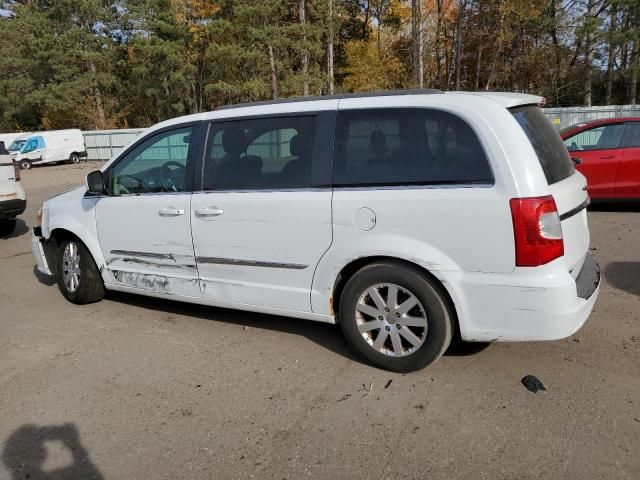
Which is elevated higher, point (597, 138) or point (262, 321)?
point (597, 138)

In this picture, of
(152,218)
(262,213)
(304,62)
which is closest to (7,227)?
(152,218)

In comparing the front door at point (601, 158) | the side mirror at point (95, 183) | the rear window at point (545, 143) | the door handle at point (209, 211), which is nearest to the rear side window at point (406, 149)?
the rear window at point (545, 143)

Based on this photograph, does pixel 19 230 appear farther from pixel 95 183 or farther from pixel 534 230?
pixel 534 230

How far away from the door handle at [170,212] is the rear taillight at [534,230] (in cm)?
245

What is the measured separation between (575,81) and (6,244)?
3453cm

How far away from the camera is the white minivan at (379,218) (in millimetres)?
3078

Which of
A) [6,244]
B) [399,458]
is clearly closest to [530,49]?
[6,244]

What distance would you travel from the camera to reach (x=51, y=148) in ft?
95.3

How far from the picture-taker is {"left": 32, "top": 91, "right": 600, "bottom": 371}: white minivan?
308cm

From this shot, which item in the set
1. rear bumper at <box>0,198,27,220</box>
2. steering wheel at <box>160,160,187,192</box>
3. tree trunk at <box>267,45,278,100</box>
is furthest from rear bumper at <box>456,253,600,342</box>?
tree trunk at <box>267,45,278,100</box>

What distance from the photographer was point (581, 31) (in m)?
27.0

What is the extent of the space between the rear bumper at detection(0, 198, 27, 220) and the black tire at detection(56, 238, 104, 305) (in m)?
3.95

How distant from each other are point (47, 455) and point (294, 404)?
1368 mm

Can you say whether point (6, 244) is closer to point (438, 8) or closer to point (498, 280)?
point (498, 280)
